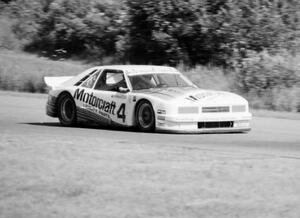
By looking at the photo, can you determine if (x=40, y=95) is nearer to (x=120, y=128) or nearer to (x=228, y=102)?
(x=120, y=128)

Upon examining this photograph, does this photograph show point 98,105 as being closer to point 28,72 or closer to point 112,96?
point 112,96

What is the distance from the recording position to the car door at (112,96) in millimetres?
15500

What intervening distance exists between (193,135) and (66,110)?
10.8ft

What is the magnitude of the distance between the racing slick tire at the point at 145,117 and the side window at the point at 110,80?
0.92 metres

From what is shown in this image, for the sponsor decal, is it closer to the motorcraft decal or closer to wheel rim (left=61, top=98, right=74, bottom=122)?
the motorcraft decal

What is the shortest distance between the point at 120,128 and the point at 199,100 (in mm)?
2102

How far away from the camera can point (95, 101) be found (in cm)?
1609

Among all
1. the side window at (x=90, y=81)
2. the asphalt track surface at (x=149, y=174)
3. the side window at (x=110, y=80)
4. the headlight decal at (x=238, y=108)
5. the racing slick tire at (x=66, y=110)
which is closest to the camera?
the asphalt track surface at (x=149, y=174)

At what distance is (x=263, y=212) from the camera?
763cm

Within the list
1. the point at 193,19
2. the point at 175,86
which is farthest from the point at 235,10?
the point at 175,86

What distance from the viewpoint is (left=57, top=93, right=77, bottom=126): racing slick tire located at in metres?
16.7

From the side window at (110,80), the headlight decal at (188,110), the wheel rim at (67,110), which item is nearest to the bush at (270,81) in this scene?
the side window at (110,80)

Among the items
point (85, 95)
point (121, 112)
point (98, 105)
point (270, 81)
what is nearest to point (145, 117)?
point (121, 112)

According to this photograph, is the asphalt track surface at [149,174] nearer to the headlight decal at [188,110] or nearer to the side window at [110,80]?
the headlight decal at [188,110]
